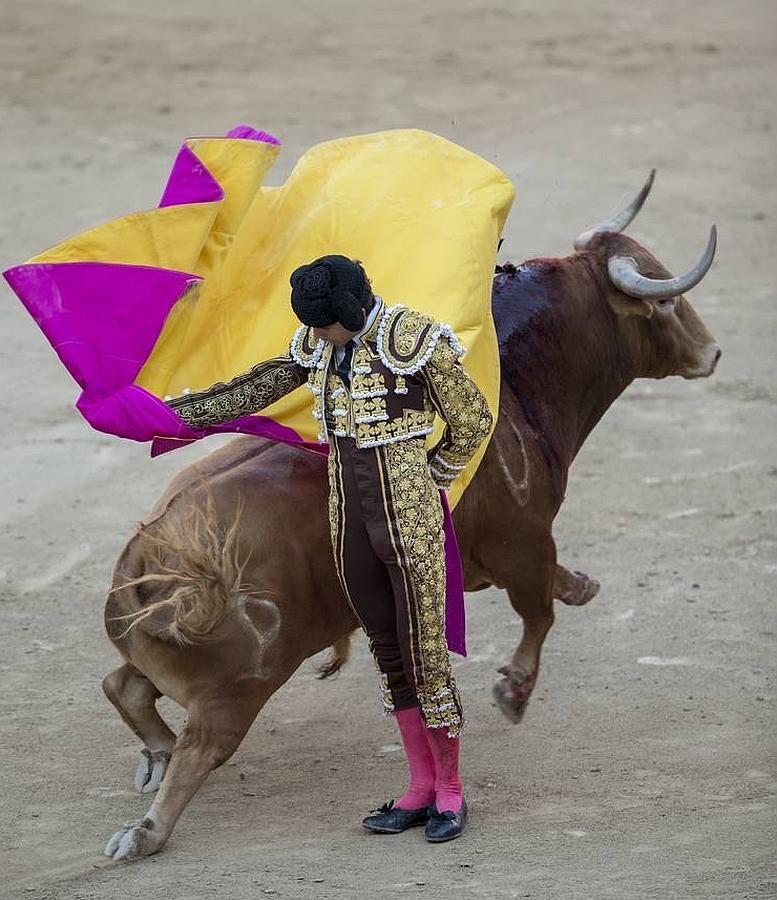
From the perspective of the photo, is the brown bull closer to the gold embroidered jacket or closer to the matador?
the matador

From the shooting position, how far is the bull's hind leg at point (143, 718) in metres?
4.91

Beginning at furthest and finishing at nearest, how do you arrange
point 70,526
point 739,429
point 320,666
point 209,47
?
point 209,47 < point 739,429 < point 70,526 < point 320,666

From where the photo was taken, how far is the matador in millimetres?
4254

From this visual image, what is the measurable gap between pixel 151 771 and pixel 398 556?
47.5 inches

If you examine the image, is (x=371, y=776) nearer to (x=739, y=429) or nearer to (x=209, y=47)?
(x=739, y=429)

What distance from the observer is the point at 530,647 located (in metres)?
5.50

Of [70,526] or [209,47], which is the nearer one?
[70,526]

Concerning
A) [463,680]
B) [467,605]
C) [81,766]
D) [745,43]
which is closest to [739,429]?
[467,605]

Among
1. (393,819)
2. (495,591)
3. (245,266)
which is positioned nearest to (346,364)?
(245,266)

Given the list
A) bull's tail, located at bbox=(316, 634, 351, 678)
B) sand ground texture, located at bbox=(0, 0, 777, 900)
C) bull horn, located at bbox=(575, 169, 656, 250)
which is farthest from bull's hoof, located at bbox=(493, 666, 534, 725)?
bull horn, located at bbox=(575, 169, 656, 250)

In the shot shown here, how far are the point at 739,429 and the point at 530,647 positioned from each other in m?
3.40

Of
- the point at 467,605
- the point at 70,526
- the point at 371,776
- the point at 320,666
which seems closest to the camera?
the point at 371,776

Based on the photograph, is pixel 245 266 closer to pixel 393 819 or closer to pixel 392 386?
pixel 392 386

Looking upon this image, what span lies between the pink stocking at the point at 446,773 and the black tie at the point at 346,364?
1.06m
